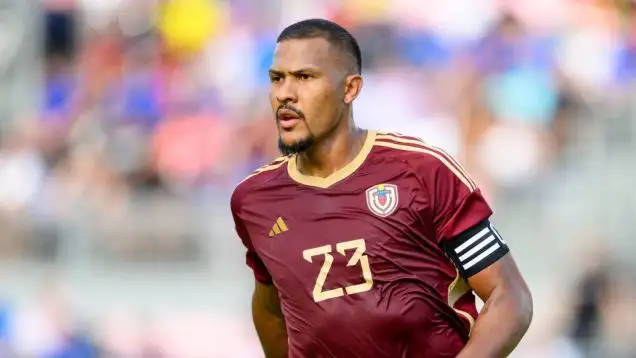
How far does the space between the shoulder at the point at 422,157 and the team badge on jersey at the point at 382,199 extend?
0.40 ft

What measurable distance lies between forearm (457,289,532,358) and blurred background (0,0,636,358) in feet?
17.4

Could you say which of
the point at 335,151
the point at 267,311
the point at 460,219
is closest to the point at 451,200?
the point at 460,219

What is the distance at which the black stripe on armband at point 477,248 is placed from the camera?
190 inches

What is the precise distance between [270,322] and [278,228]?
2.06 feet

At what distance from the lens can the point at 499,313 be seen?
4.74m

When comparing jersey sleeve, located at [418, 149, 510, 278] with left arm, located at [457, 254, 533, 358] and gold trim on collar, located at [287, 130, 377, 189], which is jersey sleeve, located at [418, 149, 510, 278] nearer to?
left arm, located at [457, 254, 533, 358]

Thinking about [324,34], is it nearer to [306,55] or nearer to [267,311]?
[306,55]

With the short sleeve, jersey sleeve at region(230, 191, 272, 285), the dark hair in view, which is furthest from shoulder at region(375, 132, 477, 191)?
jersey sleeve at region(230, 191, 272, 285)

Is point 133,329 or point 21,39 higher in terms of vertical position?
point 21,39

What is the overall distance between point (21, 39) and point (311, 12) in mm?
2929

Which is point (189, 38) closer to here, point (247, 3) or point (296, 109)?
point (247, 3)

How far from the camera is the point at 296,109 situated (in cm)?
501

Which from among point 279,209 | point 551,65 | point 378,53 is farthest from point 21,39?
point 279,209

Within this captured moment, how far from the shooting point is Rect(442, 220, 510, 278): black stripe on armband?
15.8ft
